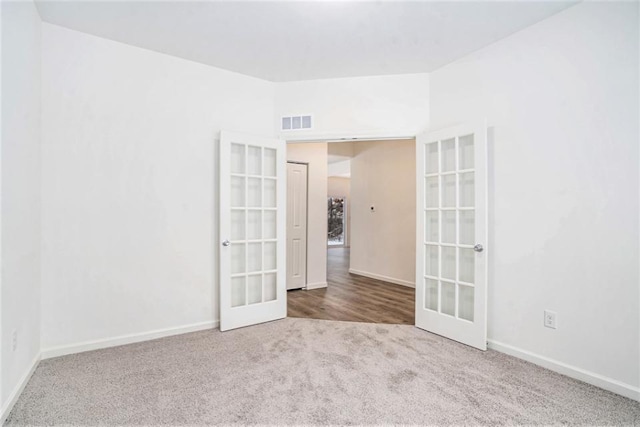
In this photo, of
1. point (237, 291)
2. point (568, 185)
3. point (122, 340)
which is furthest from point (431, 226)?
point (122, 340)

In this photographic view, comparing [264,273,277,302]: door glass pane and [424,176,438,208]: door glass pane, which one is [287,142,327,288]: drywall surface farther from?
[424,176,438,208]: door glass pane

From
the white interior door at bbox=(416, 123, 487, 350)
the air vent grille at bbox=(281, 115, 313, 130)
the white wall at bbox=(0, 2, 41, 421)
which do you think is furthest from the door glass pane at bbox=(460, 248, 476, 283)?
the white wall at bbox=(0, 2, 41, 421)

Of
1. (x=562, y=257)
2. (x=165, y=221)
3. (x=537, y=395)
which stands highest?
(x=165, y=221)

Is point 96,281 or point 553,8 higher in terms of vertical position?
point 553,8

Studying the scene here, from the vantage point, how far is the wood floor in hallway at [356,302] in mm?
3859

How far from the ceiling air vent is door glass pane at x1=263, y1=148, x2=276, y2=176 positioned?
1.02 feet

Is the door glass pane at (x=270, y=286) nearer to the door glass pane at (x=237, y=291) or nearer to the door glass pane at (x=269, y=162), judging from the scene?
the door glass pane at (x=237, y=291)

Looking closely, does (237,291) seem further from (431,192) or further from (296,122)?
(431,192)

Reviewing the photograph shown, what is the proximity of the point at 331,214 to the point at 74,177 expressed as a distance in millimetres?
10970

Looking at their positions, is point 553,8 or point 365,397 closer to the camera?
point 365,397

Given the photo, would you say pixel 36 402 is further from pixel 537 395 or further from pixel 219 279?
pixel 537 395

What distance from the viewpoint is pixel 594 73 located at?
2.35 m

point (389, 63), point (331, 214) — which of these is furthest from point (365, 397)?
point (331, 214)

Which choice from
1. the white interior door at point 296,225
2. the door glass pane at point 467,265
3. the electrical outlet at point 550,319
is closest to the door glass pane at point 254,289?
the white interior door at point 296,225
